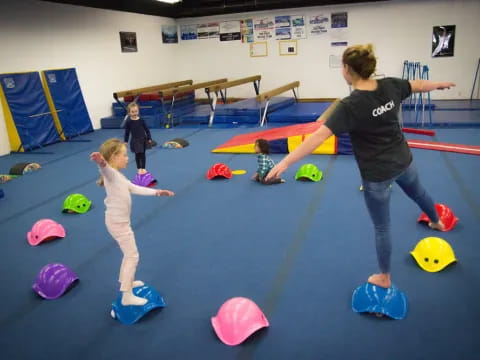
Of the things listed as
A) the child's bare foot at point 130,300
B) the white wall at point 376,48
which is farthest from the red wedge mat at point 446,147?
the white wall at point 376,48

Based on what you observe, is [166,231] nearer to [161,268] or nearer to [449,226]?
[161,268]

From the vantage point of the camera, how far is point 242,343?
2801 millimetres

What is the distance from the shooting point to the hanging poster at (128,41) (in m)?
13.0

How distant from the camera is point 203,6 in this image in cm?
1432

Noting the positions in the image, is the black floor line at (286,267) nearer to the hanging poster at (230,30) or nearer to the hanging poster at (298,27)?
the hanging poster at (298,27)

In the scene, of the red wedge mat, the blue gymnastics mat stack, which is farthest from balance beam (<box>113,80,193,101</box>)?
the red wedge mat

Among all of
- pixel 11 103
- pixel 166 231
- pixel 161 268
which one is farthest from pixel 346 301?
pixel 11 103

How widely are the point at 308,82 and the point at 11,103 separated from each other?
362 inches

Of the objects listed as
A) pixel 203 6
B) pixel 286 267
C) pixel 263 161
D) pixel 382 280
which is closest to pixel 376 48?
pixel 203 6

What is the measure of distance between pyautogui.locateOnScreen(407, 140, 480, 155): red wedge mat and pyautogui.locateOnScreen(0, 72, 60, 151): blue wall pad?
27.3ft

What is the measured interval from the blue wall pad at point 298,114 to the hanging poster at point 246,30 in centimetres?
399

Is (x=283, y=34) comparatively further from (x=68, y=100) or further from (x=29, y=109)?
(x=29, y=109)

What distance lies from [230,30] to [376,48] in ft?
16.5

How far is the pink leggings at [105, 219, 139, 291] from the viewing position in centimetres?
298
